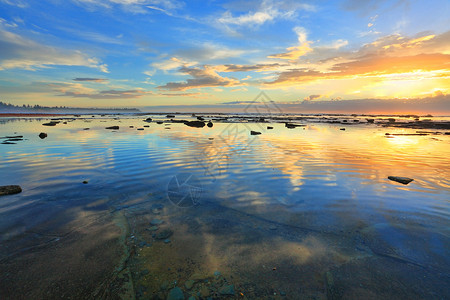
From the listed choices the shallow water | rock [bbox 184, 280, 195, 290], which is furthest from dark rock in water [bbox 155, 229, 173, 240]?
rock [bbox 184, 280, 195, 290]

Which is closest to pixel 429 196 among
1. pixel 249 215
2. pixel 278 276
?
pixel 249 215

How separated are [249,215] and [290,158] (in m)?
9.32

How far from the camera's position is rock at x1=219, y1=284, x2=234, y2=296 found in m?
3.68

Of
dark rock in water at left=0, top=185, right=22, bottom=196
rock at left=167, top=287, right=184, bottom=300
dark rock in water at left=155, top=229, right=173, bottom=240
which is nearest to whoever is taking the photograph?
rock at left=167, top=287, right=184, bottom=300

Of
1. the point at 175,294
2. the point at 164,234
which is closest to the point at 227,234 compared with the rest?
the point at 164,234

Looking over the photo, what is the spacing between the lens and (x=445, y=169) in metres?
12.4

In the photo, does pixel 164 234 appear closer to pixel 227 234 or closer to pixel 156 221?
pixel 156 221

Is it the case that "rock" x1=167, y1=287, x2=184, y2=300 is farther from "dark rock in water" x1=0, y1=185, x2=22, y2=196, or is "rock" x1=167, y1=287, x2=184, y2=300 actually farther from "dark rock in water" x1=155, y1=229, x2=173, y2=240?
"dark rock in water" x1=0, y1=185, x2=22, y2=196

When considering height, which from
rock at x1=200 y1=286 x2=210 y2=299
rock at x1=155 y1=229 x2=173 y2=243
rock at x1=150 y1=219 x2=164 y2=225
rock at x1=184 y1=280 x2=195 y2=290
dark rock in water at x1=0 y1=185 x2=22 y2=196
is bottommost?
rock at x1=200 y1=286 x2=210 y2=299

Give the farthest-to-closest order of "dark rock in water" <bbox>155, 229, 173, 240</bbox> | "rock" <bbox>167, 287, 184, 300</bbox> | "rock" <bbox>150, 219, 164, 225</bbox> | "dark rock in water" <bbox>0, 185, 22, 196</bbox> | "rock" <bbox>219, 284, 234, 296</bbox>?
"dark rock in water" <bbox>0, 185, 22, 196</bbox>, "rock" <bbox>150, 219, 164, 225</bbox>, "dark rock in water" <bbox>155, 229, 173, 240</bbox>, "rock" <bbox>219, 284, 234, 296</bbox>, "rock" <bbox>167, 287, 184, 300</bbox>

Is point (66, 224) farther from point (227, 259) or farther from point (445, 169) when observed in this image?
point (445, 169)

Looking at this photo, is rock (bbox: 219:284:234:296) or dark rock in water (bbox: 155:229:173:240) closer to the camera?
rock (bbox: 219:284:234:296)

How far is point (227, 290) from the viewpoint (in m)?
3.72

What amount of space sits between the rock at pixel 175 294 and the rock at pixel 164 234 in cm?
168
